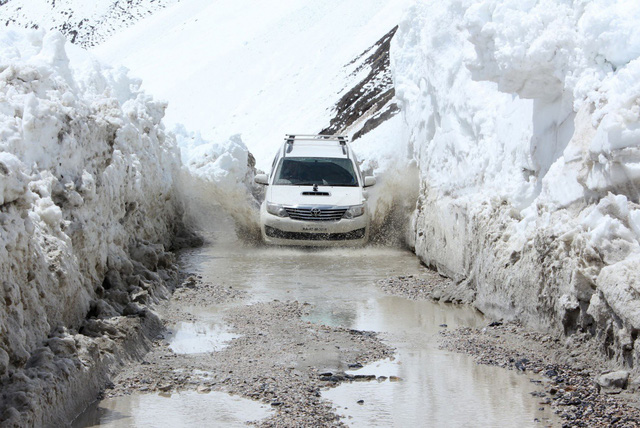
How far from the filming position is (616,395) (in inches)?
250

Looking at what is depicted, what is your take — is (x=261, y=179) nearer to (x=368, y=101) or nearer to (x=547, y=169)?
(x=547, y=169)

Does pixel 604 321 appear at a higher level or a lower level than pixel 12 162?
lower

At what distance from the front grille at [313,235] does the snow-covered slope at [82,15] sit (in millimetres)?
64559

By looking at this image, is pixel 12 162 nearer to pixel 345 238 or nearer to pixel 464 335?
pixel 464 335

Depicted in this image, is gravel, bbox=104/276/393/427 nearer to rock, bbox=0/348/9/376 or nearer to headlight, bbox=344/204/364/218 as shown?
rock, bbox=0/348/9/376

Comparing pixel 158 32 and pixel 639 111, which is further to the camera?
pixel 158 32

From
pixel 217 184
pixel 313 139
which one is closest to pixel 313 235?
pixel 313 139

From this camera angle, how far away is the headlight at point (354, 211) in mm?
14070

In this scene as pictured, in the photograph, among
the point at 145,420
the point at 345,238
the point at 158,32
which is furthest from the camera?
the point at 158,32

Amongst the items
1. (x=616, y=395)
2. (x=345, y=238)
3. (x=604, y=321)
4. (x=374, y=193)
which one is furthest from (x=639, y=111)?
(x=374, y=193)

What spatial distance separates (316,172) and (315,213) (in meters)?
1.16

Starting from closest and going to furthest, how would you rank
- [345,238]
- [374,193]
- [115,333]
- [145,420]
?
[145,420] → [115,333] → [345,238] → [374,193]

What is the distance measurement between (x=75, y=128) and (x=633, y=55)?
5.31m

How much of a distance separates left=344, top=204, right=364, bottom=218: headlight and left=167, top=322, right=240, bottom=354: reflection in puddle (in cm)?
540
